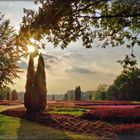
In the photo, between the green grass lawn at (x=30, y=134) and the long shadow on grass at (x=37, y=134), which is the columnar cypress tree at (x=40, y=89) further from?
the long shadow on grass at (x=37, y=134)

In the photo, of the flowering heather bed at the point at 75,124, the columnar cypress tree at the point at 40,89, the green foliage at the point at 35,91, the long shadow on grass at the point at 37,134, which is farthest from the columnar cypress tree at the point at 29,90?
the long shadow on grass at the point at 37,134

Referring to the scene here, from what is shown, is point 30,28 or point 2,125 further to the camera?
point 2,125

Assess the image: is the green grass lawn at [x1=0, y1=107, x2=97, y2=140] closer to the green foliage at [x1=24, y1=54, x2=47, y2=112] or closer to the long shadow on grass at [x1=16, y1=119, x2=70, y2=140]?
the long shadow on grass at [x1=16, y1=119, x2=70, y2=140]

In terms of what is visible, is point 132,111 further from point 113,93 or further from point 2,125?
point 113,93

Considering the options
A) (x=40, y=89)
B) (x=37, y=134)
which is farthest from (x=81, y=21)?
(x=40, y=89)

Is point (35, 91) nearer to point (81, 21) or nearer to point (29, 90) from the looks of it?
point (29, 90)

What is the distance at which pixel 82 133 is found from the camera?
21.7 metres

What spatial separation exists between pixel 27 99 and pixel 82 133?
427 inches

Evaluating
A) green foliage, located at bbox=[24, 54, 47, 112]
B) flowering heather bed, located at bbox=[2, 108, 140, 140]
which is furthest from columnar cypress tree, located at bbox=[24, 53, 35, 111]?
flowering heather bed, located at bbox=[2, 108, 140, 140]

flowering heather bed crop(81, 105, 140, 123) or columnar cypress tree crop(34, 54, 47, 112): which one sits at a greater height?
columnar cypress tree crop(34, 54, 47, 112)

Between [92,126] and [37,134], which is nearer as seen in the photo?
[37,134]

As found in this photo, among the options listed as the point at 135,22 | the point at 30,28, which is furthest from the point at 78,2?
the point at 135,22

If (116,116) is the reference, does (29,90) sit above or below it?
above

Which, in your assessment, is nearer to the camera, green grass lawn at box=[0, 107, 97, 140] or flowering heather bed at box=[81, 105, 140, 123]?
green grass lawn at box=[0, 107, 97, 140]
